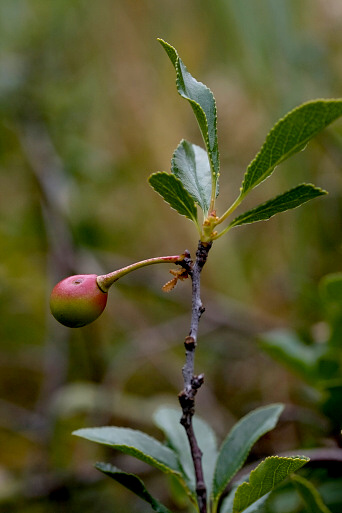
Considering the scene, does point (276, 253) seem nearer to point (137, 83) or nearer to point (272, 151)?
point (137, 83)

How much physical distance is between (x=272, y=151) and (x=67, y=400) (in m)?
1.00

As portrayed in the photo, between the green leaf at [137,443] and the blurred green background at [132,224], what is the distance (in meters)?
0.58

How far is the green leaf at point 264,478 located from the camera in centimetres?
43

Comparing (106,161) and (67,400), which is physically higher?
(106,161)

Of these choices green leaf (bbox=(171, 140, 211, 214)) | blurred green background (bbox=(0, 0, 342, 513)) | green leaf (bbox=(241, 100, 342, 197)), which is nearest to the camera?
green leaf (bbox=(241, 100, 342, 197))

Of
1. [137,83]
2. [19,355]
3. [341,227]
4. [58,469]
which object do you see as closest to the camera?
[58,469]

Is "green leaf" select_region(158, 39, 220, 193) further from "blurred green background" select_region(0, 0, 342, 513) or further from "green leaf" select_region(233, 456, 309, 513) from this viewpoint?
"blurred green background" select_region(0, 0, 342, 513)

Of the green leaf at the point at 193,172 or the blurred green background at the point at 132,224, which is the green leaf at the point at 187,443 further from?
the blurred green background at the point at 132,224

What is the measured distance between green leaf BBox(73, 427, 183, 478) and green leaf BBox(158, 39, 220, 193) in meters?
0.24

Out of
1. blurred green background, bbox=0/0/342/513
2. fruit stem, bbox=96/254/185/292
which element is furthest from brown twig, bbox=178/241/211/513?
blurred green background, bbox=0/0/342/513

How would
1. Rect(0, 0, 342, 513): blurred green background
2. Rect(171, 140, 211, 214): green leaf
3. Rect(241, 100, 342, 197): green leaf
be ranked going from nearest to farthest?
Rect(241, 100, 342, 197): green leaf → Rect(171, 140, 211, 214): green leaf → Rect(0, 0, 342, 513): blurred green background

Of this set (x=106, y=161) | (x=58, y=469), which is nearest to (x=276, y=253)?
(x=106, y=161)

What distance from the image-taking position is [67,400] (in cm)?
130

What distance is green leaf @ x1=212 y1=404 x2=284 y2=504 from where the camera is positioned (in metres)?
0.53
